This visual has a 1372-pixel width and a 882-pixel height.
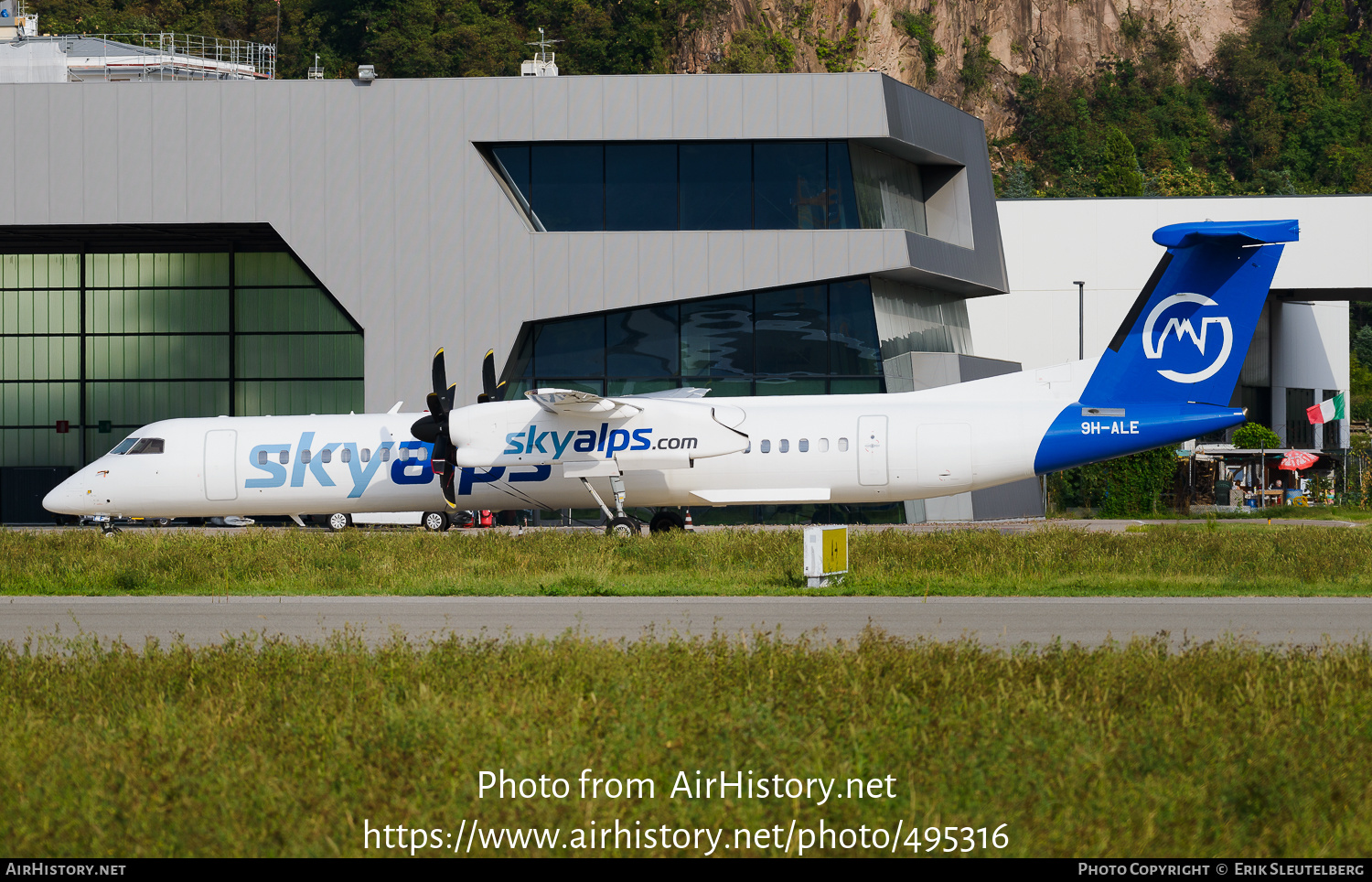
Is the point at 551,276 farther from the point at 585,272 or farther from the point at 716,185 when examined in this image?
the point at 716,185

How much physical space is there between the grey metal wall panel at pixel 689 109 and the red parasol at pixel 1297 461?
1093 inches

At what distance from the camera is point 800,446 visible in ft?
90.9

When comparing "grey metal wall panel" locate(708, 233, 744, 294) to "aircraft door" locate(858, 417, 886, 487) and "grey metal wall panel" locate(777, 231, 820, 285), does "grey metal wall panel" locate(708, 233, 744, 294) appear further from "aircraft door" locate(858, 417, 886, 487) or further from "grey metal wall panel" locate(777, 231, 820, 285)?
"aircraft door" locate(858, 417, 886, 487)

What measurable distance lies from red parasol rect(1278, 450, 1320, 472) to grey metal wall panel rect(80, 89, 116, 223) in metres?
44.1

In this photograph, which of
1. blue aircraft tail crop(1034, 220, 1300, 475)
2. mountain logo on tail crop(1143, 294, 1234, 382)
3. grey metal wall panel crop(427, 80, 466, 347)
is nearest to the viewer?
blue aircraft tail crop(1034, 220, 1300, 475)

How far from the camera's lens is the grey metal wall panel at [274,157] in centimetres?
3922

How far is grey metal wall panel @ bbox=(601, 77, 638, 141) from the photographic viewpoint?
3866cm

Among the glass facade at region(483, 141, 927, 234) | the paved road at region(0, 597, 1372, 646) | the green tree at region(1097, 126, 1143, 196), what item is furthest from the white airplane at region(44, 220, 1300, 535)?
the green tree at region(1097, 126, 1143, 196)

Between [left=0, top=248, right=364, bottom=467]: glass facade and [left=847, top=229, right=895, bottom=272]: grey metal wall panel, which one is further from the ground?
[left=847, top=229, right=895, bottom=272]: grey metal wall panel

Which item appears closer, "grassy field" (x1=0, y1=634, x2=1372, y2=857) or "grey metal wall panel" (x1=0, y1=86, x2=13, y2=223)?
"grassy field" (x1=0, y1=634, x2=1372, y2=857)

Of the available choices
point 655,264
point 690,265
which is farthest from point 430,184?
point 690,265

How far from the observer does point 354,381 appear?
44.6 m

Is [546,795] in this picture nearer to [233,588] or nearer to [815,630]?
[815,630]

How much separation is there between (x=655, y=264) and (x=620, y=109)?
5052mm
